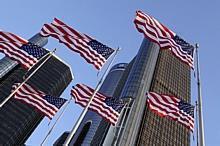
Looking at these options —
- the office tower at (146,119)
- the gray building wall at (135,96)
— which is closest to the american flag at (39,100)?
the gray building wall at (135,96)

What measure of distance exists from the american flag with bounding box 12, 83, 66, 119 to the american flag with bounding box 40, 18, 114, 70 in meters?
6.12

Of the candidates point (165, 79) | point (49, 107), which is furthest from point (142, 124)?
point (49, 107)

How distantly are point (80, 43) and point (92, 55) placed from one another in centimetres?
176

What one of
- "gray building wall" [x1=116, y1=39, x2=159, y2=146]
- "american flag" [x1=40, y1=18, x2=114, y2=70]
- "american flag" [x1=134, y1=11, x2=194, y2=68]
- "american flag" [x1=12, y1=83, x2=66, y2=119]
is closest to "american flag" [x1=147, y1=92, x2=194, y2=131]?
"american flag" [x1=134, y1=11, x2=194, y2=68]

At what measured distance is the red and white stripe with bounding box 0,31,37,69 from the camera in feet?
123

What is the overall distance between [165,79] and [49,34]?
16570 cm

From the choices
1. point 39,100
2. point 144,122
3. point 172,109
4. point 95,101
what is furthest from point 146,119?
point 172,109

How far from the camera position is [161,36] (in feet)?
106

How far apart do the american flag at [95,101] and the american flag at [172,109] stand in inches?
217

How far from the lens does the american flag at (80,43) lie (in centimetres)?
3456

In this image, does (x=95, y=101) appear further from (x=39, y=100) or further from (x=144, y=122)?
(x=144, y=122)

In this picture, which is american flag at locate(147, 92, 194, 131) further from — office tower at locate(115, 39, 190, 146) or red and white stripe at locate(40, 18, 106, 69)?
office tower at locate(115, 39, 190, 146)

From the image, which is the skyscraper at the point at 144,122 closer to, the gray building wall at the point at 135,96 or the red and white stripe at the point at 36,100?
the gray building wall at the point at 135,96

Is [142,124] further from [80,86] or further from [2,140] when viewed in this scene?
[80,86]
